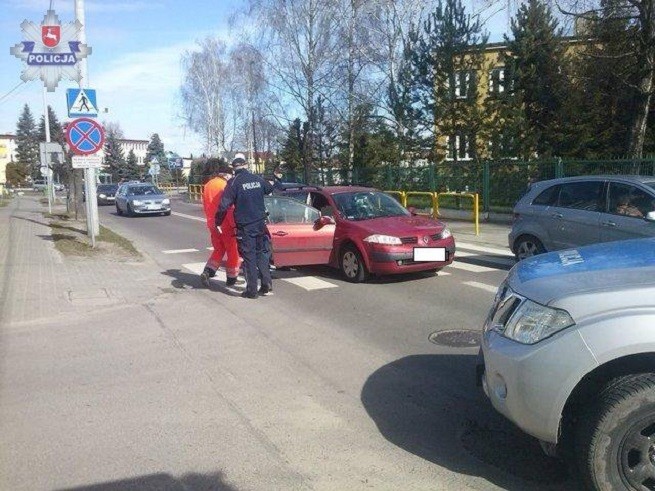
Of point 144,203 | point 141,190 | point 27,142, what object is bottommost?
point 144,203

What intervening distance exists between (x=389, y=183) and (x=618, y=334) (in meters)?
23.2

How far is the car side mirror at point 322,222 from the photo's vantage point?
32.3 ft

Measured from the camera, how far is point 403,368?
18.1ft

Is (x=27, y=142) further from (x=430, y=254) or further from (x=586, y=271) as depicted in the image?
(x=586, y=271)

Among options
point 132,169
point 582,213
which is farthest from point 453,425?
point 132,169

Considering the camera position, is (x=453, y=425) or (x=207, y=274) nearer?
(x=453, y=425)

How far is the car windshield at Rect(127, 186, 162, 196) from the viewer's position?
28.6 m

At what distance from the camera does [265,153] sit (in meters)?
55.1

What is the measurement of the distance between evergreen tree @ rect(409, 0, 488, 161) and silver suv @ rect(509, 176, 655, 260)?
1511 centimetres

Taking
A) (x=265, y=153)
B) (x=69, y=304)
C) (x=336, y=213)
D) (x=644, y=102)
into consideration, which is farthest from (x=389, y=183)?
(x=265, y=153)

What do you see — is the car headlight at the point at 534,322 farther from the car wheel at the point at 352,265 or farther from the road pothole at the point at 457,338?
the car wheel at the point at 352,265

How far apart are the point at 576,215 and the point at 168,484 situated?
26.5 ft

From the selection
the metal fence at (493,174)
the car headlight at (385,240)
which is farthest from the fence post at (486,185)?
the car headlight at (385,240)

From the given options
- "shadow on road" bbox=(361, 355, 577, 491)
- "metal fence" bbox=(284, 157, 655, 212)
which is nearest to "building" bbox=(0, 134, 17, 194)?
"metal fence" bbox=(284, 157, 655, 212)
